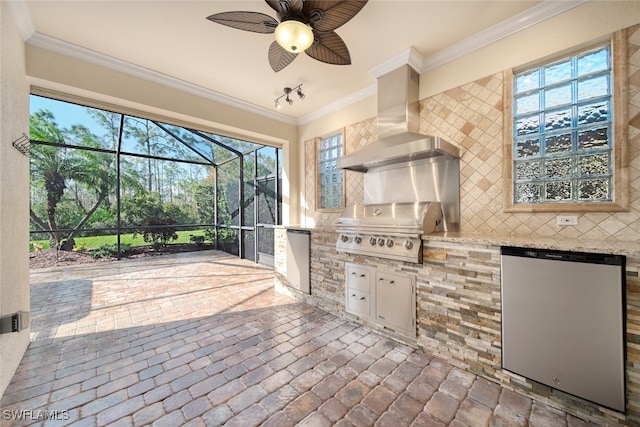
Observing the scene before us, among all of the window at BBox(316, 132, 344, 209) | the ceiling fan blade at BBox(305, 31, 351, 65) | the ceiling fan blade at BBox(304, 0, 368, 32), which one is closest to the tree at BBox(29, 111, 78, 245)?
the window at BBox(316, 132, 344, 209)

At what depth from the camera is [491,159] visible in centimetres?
239

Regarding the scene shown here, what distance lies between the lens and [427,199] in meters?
2.82

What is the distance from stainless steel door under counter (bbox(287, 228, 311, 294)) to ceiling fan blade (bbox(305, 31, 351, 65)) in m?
2.03

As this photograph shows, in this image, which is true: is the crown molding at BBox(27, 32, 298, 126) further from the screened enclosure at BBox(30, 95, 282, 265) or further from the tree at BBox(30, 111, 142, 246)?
the tree at BBox(30, 111, 142, 246)

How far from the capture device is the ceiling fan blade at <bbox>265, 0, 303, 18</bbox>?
1629 millimetres

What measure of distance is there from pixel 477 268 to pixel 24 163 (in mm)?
3969

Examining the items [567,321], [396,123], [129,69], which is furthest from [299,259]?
[129,69]

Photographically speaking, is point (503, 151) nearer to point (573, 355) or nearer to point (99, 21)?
point (573, 355)

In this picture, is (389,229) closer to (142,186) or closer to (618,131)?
(618,131)

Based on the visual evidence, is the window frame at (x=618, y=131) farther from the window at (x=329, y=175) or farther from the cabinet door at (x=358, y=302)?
the window at (x=329, y=175)

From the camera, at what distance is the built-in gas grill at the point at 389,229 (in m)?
2.26

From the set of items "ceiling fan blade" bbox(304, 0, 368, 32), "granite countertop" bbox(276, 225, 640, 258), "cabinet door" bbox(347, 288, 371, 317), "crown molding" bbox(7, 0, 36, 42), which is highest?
"crown molding" bbox(7, 0, 36, 42)

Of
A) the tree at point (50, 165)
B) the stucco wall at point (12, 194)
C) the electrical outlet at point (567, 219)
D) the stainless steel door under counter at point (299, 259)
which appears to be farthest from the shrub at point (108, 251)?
the electrical outlet at point (567, 219)

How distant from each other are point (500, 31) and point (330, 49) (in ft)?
5.54
